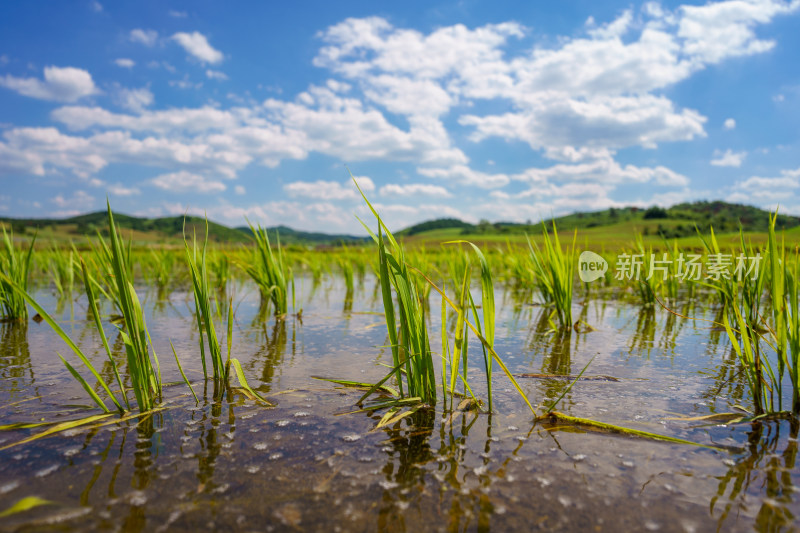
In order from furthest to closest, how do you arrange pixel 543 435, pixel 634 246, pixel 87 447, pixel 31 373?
pixel 634 246 < pixel 31 373 < pixel 543 435 < pixel 87 447

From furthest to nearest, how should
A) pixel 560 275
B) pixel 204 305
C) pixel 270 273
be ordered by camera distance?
pixel 270 273
pixel 560 275
pixel 204 305

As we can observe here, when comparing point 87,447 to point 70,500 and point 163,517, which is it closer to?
point 70,500

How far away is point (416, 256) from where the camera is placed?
5.43 m

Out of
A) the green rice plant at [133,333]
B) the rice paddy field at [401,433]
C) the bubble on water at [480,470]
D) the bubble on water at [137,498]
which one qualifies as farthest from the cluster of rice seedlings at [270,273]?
the bubble on water at [480,470]

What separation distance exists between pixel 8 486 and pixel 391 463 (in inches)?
45.5

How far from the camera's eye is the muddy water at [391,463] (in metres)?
1.21

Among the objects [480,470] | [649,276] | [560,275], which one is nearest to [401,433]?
[480,470]

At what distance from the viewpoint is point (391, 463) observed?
149cm

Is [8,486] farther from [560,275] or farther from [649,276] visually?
[649,276]

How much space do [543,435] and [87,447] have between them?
1.66 meters

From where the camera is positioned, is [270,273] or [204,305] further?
[270,273]

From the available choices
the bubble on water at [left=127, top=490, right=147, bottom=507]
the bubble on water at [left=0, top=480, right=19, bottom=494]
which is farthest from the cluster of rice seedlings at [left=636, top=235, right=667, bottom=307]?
the bubble on water at [left=0, top=480, right=19, bottom=494]

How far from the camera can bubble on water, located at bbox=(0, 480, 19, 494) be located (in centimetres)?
129

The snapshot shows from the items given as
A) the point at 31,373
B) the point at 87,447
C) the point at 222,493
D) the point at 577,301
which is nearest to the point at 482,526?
the point at 222,493
